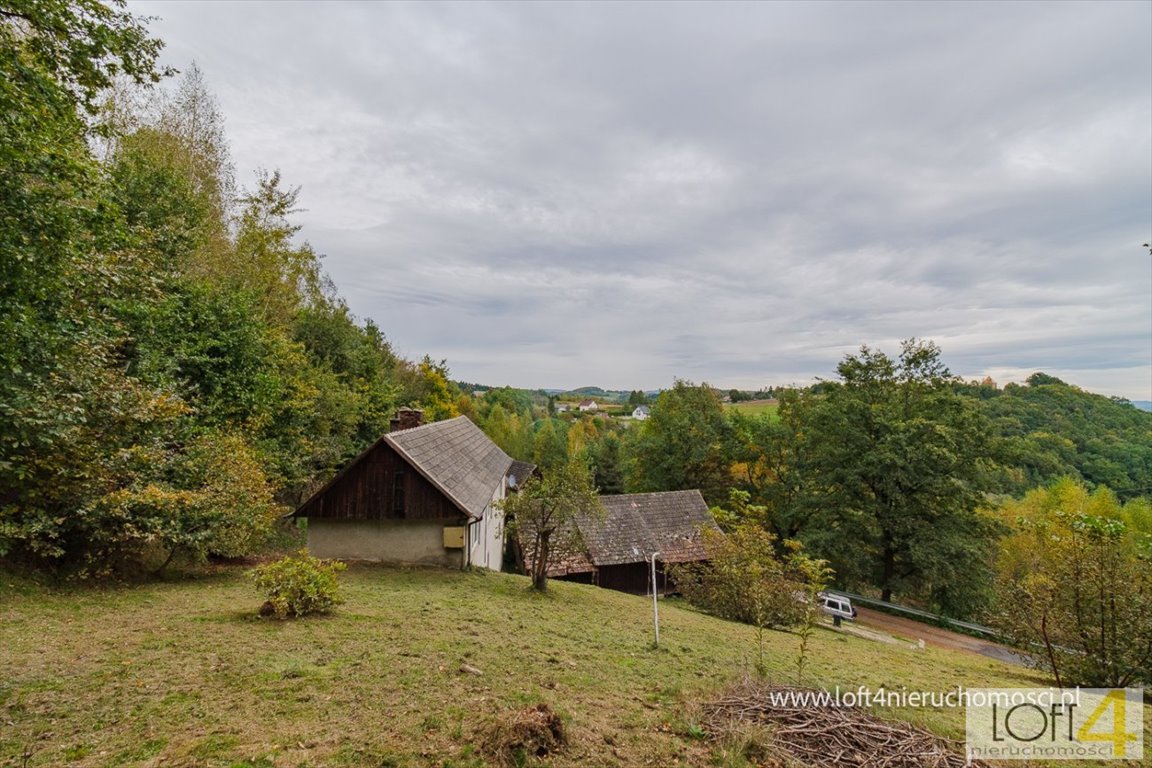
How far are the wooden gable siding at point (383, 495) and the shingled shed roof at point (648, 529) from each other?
8.38m

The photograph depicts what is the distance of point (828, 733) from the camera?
439cm

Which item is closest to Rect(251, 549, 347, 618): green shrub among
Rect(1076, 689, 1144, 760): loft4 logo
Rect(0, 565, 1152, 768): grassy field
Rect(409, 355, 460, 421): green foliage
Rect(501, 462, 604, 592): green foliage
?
Rect(0, 565, 1152, 768): grassy field

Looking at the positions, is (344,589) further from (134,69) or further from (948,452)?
(948,452)

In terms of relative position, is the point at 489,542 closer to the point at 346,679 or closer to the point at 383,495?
the point at 383,495

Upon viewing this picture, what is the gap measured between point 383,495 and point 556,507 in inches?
220

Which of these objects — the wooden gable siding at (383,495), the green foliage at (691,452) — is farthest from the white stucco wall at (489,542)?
the green foliage at (691,452)

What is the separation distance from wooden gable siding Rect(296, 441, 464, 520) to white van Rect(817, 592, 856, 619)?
16.0m

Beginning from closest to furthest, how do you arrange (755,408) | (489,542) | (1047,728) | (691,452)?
(1047,728), (489,542), (691,452), (755,408)

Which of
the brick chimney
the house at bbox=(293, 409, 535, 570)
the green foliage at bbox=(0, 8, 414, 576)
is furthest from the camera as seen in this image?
the brick chimney

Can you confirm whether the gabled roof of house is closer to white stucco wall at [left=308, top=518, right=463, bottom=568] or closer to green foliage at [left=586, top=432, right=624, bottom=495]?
white stucco wall at [left=308, top=518, right=463, bottom=568]

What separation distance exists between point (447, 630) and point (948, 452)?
75.2 ft

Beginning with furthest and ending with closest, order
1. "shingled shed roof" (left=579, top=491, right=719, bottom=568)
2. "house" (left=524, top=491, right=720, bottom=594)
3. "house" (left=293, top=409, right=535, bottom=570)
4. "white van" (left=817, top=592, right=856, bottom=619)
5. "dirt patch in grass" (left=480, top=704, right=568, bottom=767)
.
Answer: "shingled shed roof" (left=579, top=491, right=719, bottom=568)
"house" (left=524, top=491, right=720, bottom=594)
"white van" (left=817, top=592, right=856, bottom=619)
"house" (left=293, top=409, right=535, bottom=570)
"dirt patch in grass" (left=480, top=704, right=568, bottom=767)

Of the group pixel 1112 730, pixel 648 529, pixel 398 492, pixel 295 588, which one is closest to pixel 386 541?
pixel 398 492

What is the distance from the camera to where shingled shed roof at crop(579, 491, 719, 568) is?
69.0 feet
